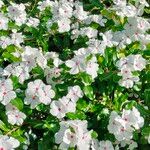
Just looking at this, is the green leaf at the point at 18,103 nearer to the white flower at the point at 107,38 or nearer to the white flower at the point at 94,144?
the white flower at the point at 94,144

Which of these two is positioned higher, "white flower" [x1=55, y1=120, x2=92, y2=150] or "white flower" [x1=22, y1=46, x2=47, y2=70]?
"white flower" [x1=22, y1=46, x2=47, y2=70]

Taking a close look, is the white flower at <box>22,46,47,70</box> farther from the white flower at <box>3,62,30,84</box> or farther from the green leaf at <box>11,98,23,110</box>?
the green leaf at <box>11,98,23,110</box>

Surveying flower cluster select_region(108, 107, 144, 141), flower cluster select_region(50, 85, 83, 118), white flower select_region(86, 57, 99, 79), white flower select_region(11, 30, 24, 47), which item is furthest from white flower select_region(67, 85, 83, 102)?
white flower select_region(11, 30, 24, 47)

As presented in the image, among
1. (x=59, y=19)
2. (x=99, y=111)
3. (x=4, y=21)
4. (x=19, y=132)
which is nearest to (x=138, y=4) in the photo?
(x=59, y=19)

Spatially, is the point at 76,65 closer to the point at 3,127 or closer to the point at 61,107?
the point at 61,107

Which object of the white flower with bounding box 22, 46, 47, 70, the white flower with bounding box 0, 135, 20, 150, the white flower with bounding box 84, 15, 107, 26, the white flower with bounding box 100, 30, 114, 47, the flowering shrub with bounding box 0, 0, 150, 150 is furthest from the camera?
the white flower with bounding box 84, 15, 107, 26

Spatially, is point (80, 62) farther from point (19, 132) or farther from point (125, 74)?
point (19, 132)
